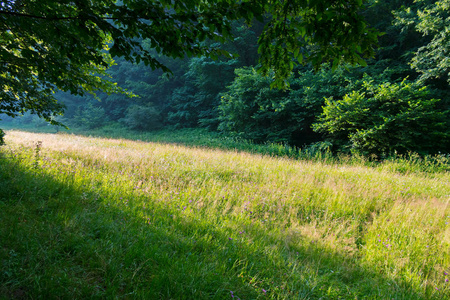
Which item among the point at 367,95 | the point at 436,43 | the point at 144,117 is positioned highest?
the point at 436,43

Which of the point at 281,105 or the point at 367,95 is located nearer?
the point at 367,95

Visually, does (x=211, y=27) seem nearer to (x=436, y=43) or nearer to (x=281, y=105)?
(x=281, y=105)

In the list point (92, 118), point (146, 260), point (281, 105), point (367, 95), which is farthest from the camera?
point (92, 118)

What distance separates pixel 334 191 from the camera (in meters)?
5.04

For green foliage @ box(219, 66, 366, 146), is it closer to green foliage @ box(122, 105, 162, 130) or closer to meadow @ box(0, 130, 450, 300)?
meadow @ box(0, 130, 450, 300)

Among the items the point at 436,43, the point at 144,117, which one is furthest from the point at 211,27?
the point at 144,117

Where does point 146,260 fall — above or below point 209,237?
above

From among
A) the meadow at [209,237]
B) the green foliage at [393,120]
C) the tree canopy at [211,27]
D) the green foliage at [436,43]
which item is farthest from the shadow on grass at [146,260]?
the green foliage at [436,43]

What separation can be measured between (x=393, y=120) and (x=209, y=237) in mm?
11022

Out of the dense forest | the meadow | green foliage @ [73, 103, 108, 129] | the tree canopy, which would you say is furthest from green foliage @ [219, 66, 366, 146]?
green foliage @ [73, 103, 108, 129]

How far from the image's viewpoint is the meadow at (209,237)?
6.72 feet

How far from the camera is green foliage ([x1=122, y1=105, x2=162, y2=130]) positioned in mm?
26797

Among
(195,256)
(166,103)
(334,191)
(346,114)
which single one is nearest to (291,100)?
(346,114)

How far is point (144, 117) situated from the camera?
2700 centimetres
